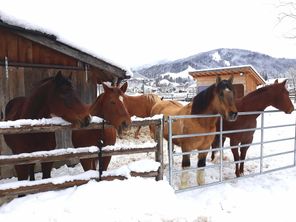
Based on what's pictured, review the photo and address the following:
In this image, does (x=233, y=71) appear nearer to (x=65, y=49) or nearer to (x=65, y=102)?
(x=65, y=49)

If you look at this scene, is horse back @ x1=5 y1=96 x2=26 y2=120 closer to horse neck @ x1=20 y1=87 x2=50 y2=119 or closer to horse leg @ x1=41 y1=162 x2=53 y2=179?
horse neck @ x1=20 y1=87 x2=50 y2=119

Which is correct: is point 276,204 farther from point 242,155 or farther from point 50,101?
point 50,101

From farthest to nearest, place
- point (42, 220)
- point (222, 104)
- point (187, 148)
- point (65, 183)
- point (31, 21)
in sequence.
→ point (31, 21) → point (187, 148) → point (222, 104) → point (65, 183) → point (42, 220)

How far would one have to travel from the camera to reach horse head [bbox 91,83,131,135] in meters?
3.88

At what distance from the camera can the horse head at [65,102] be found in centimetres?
364

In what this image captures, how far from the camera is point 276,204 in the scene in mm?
4266

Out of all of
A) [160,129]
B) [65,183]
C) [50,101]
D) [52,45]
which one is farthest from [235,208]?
[52,45]

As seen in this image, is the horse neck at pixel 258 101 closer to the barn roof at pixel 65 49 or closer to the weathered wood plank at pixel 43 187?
the barn roof at pixel 65 49

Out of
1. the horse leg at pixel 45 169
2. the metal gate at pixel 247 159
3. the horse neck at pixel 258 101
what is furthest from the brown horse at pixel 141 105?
the horse leg at pixel 45 169

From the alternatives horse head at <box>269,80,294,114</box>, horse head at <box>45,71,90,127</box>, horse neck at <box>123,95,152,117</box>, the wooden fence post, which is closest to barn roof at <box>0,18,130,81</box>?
horse head at <box>45,71,90,127</box>

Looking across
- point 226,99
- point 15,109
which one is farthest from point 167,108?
point 15,109

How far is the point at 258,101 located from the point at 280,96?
0.43m

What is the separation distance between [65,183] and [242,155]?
12.2 ft

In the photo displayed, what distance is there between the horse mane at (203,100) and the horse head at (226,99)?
0.14 meters
